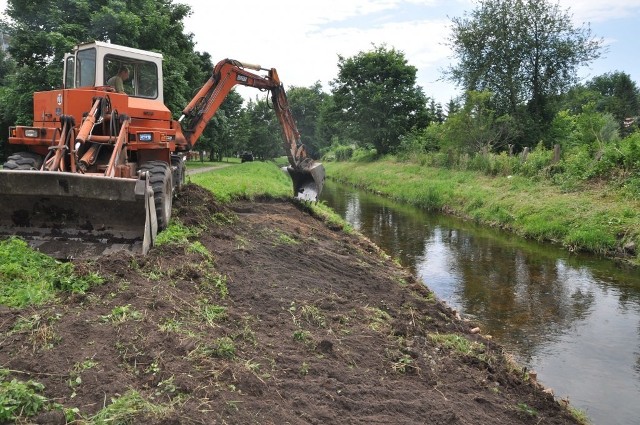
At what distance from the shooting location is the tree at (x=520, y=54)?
1214 inches

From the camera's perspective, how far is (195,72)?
29.4 metres

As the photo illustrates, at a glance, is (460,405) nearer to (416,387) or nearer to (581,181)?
(416,387)

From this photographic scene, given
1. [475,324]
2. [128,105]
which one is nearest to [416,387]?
[475,324]

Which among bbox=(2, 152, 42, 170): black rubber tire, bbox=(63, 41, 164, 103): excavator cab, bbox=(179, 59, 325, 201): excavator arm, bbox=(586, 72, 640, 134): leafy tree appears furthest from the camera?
bbox=(586, 72, 640, 134): leafy tree

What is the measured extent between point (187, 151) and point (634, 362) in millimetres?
9297

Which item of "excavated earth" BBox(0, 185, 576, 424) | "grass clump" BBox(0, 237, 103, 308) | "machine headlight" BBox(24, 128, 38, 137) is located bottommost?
"excavated earth" BBox(0, 185, 576, 424)

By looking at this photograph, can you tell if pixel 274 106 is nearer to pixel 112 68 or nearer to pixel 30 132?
pixel 112 68

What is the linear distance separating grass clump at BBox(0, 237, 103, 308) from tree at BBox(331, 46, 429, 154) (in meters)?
37.2

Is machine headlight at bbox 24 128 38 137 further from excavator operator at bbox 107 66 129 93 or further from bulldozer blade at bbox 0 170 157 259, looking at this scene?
bulldozer blade at bbox 0 170 157 259

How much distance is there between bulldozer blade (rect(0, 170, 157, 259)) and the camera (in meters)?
6.79

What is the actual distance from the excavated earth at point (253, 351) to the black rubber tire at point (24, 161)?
292 centimetres

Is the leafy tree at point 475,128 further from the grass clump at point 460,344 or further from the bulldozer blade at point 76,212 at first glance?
the bulldozer blade at point 76,212

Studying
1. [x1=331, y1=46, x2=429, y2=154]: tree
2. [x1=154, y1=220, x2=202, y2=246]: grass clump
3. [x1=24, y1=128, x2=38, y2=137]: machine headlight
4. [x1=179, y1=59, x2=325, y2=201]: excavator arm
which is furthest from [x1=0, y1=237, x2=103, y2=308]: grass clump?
[x1=331, y1=46, x2=429, y2=154]: tree

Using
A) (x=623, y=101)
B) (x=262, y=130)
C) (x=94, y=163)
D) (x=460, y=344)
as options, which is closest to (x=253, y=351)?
(x=460, y=344)
